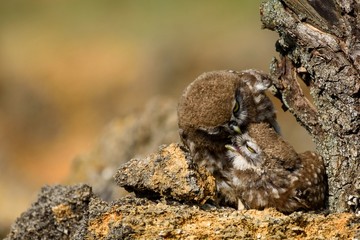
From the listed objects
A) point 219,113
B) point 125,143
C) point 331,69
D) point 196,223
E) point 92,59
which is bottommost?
point 196,223

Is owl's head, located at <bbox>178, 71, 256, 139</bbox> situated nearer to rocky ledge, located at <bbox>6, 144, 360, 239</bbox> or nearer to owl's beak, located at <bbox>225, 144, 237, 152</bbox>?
owl's beak, located at <bbox>225, 144, 237, 152</bbox>

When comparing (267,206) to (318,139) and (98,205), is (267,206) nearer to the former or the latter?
(318,139)

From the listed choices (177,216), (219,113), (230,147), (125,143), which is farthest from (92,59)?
(177,216)

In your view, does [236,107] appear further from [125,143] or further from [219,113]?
[125,143]

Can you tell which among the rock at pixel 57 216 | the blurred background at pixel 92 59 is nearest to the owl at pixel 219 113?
the rock at pixel 57 216

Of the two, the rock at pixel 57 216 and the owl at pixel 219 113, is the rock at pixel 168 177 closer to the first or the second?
the owl at pixel 219 113

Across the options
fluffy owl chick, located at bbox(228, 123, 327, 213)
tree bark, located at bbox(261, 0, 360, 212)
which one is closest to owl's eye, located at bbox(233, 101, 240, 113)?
fluffy owl chick, located at bbox(228, 123, 327, 213)
